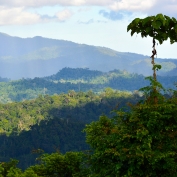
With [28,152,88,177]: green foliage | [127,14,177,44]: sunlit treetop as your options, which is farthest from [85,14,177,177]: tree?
[28,152,88,177]: green foliage

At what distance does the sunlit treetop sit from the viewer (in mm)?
13164

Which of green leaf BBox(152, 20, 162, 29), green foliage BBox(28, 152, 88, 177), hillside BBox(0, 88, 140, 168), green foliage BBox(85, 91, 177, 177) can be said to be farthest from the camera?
hillside BBox(0, 88, 140, 168)

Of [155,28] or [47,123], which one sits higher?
[155,28]

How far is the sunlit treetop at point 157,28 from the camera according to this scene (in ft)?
43.2

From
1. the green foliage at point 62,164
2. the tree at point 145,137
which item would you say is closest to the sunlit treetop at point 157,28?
the tree at point 145,137

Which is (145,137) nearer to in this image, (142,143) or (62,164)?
(142,143)

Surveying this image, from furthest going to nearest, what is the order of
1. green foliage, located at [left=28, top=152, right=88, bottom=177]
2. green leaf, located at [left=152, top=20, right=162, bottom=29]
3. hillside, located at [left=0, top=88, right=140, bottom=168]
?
hillside, located at [left=0, top=88, right=140, bottom=168], green foliage, located at [left=28, top=152, right=88, bottom=177], green leaf, located at [left=152, top=20, right=162, bottom=29]

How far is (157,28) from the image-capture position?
12984mm

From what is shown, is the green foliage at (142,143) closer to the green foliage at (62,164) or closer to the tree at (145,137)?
the tree at (145,137)

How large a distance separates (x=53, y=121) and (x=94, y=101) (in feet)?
103

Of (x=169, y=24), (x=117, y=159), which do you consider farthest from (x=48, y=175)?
(x=169, y=24)

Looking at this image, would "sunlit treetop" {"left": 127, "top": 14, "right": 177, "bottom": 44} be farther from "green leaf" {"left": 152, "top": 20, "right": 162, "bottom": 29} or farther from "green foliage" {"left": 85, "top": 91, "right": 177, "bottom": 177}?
"green foliage" {"left": 85, "top": 91, "right": 177, "bottom": 177}

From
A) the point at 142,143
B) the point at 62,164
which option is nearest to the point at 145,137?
the point at 142,143

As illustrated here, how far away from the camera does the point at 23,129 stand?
394 ft
